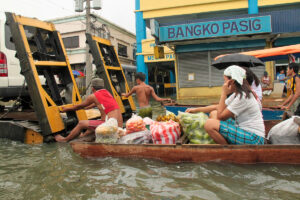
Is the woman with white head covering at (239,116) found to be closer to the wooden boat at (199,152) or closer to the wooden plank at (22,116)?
the wooden boat at (199,152)

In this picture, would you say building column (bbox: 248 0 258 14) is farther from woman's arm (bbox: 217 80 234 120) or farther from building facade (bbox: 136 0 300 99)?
woman's arm (bbox: 217 80 234 120)

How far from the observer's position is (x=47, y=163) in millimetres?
4180

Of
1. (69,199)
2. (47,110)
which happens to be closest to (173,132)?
(69,199)

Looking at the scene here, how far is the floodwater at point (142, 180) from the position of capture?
9.48ft

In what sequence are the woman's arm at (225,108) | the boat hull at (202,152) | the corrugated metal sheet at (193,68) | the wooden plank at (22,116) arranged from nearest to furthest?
1. the boat hull at (202,152)
2. the woman's arm at (225,108)
3. the wooden plank at (22,116)
4. the corrugated metal sheet at (193,68)

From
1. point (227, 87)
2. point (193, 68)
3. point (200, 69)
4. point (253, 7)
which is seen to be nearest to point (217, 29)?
point (200, 69)

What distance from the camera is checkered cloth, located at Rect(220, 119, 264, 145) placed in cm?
356

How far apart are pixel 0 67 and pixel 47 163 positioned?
324 cm

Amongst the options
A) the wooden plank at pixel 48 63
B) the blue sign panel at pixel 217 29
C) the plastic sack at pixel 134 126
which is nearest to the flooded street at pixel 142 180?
the plastic sack at pixel 134 126

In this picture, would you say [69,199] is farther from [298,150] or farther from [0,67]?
[0,67]

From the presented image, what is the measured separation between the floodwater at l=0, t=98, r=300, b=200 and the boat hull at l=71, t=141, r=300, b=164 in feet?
0.27

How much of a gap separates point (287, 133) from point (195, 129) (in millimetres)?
1340

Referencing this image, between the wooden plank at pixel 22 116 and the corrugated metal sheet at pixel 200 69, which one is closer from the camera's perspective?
the wooden plank at pixel 22 116

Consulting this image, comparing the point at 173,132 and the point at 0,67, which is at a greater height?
the point at 0,67
